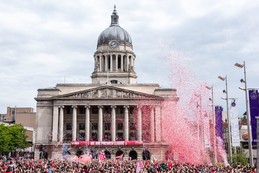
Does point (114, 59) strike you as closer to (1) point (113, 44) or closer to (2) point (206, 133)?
(1) point (113, 44)

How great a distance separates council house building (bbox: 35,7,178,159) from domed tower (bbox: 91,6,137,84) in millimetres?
9243

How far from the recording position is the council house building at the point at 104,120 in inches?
3201

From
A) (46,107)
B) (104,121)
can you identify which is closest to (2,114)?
(46,107)

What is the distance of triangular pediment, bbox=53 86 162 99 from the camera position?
84.7 m

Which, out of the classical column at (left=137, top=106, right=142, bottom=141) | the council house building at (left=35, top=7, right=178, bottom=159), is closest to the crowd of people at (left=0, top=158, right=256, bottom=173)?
the council house building at (left=35, top=7, right=178, bottom=159)

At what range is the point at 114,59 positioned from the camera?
105 m

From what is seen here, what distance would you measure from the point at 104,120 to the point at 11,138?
25712 mm

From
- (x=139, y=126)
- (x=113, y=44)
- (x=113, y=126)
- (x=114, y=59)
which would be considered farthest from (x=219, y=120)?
(x=113, y=44)

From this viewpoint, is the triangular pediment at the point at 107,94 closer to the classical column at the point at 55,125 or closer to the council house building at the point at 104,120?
the council house building at the point at 104,120

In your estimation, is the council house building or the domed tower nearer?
the council house building

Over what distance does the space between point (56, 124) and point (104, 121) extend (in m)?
11.6

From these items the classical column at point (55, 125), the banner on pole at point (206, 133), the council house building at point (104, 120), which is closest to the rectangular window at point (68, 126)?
the council house building at point (104, 120)

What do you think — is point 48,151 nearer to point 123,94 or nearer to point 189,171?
point 123,94

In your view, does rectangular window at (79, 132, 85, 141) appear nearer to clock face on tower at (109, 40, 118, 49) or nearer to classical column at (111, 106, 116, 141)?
classical column at (111, 106, 116, 141)
